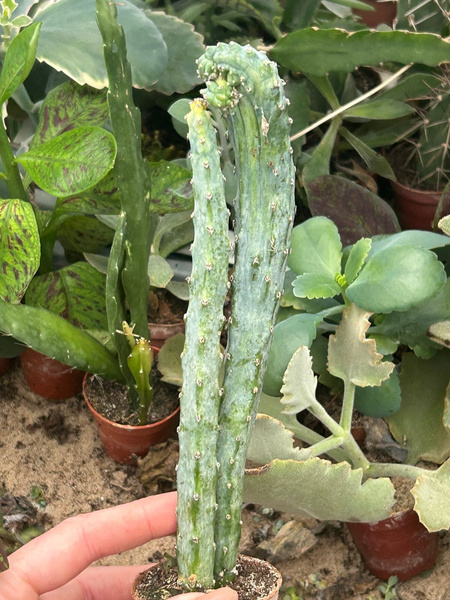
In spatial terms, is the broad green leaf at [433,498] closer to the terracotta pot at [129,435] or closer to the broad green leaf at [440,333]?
the broad green leaf at [440,333]

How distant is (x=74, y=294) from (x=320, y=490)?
1.85 ft

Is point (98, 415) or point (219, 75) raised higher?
point (219, 75)

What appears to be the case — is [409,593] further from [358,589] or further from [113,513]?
[113,513]

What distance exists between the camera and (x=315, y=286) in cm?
97

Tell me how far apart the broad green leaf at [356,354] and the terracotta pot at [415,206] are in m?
0.51

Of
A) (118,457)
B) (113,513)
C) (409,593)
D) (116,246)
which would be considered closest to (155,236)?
(116,246)

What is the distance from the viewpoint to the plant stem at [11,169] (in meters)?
1.10

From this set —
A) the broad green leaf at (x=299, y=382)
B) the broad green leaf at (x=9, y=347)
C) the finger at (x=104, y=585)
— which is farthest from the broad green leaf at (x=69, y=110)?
the finger at (x=104, y=585)

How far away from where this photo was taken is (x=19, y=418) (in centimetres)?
132

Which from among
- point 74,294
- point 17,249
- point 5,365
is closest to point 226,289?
point 17,249

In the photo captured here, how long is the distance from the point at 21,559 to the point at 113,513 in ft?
0.40

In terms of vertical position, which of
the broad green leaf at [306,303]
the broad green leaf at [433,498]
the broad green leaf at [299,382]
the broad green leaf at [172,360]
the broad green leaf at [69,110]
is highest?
the broad green leaf at [69,110]

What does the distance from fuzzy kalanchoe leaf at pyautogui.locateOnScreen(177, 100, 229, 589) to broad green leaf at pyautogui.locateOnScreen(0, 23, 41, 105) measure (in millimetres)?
489

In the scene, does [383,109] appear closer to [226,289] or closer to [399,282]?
[399,282]
